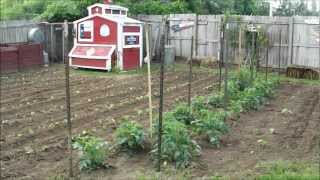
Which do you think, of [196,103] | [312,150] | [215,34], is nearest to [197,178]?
[312,150]

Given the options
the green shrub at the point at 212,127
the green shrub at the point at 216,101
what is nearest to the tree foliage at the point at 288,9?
the green shrub at the point at 216,101

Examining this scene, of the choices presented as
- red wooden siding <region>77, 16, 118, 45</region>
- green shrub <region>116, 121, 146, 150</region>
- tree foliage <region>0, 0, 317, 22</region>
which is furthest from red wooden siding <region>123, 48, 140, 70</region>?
green shrub <region>116, 121, 146, 150</region>

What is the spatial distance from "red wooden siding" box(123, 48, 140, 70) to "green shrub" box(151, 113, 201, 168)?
12078 millimetres

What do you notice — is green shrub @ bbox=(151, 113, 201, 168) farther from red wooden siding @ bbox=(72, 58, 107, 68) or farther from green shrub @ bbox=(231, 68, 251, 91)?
red wooden siding @ bbox=(72, 58, 107, 68)

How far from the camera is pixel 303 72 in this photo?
17.5m

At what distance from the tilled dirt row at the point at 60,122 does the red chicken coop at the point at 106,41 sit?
123 inches

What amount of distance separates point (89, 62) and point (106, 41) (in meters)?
0.99

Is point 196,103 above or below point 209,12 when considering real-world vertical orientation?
below

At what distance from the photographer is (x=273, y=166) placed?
6.43 m

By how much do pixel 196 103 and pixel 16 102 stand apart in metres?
4.50

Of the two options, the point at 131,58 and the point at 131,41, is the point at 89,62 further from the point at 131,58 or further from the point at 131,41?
the point at 131,41

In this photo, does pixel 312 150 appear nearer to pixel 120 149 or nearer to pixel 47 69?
pixel 120 149

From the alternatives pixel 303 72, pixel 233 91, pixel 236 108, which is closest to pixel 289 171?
pixel 236 108

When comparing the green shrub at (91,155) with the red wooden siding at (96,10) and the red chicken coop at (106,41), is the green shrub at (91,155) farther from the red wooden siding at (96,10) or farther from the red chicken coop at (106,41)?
the red wooden siding at (96,10)
